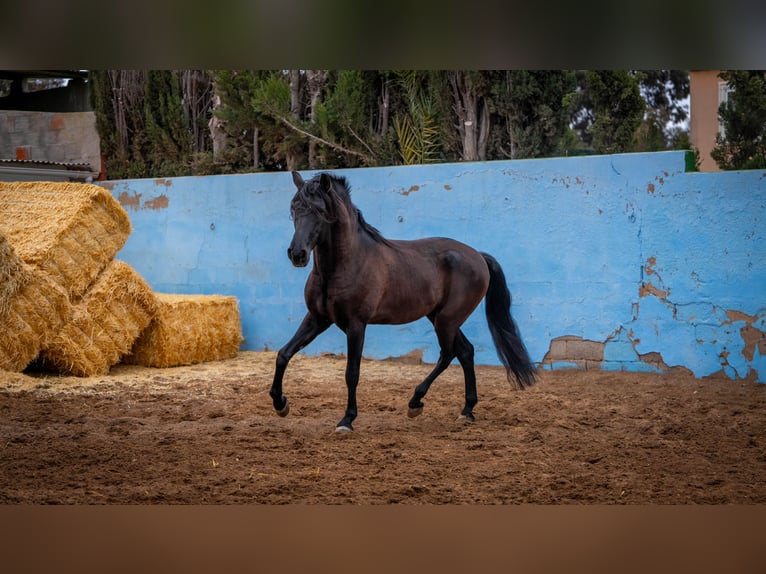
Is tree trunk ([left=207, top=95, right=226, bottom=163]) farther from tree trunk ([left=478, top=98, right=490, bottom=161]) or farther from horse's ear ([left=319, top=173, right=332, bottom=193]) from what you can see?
horse's ear ([left=319, top=173, right=332, bottom=193])

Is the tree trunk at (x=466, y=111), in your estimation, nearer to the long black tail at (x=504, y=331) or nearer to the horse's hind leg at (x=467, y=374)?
the long black tail at (x=504, y=331)

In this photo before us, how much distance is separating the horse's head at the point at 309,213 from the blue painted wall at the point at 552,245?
8.94 ft

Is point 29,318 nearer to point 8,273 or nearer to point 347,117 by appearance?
point 8,273

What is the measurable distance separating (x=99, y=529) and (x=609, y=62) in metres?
1.83

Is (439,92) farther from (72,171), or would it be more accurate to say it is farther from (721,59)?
(721,59)

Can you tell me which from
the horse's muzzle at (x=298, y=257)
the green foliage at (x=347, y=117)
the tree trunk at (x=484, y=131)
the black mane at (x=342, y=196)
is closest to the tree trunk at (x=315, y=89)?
the green foliage at (x=347, y=117)

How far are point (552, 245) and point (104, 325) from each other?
3665mm

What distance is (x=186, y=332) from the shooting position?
6863mm

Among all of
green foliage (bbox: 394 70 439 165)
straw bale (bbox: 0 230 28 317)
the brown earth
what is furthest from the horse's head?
green foliage (bbox: 394 70 439 165)

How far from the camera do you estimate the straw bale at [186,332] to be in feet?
22.2

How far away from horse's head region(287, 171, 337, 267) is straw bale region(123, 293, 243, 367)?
2761 millimetres

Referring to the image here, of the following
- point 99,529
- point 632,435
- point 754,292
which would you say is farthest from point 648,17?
point 754,292

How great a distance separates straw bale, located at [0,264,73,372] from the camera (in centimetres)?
568

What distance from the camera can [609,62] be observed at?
7.11 feet
